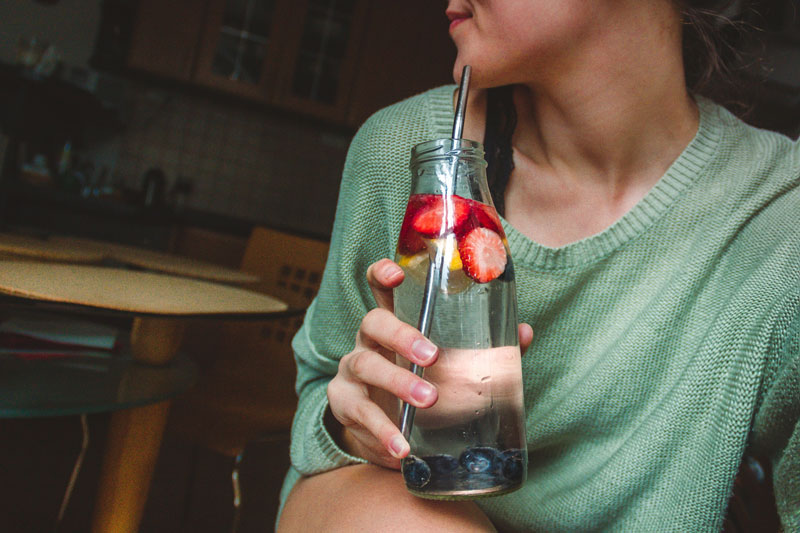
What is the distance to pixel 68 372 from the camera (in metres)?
1.11

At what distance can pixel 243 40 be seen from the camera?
3.66 meters

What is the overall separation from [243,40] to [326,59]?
52 centimetres

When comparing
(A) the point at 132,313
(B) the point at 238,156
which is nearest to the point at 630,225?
(A) the point at 132,313

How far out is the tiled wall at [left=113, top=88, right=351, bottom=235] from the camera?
3.76 metres

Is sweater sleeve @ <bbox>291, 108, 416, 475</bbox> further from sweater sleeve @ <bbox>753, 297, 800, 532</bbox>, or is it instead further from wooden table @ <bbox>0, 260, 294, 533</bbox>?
sweater sleeve @ <bbox>753, 297, 800, 532</bbox>

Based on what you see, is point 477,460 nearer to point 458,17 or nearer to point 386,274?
point 386,274

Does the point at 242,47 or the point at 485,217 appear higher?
the point at 242,47

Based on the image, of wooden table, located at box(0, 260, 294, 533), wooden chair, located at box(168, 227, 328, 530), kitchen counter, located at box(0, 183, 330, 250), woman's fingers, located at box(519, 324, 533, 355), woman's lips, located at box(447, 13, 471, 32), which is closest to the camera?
woman's fingers, located at box(519, 324, 533, 355)

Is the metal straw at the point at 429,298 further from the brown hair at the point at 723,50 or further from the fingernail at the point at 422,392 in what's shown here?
the brown hair at the point at 723,50

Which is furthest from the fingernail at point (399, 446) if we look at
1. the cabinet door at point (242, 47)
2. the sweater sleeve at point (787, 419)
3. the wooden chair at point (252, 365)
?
the cabinet door at point (242, 47)

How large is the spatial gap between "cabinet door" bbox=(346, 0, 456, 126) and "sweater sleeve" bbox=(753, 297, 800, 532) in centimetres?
342

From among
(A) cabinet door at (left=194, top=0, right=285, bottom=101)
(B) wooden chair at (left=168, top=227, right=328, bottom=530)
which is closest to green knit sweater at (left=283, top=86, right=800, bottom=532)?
(B) wooden chair at (left=168, top=227, right=328, bottom=530)

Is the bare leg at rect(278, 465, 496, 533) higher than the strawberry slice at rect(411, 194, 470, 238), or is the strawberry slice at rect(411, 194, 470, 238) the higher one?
the strawberry slice at rect(411, 194, 470, 238)

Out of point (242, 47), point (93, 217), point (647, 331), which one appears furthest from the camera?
point (242, 47)
